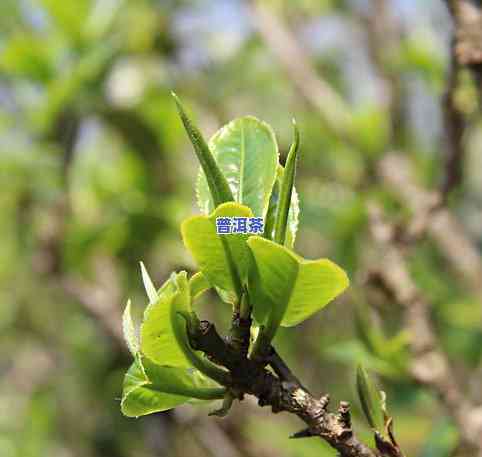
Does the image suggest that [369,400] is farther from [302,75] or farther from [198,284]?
[302,75]

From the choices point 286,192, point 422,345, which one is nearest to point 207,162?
point 286,192

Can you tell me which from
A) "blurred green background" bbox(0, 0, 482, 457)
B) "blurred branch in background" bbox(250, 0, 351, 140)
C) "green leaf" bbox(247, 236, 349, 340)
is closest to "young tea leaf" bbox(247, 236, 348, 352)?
"green leaf" bbox(247, 236, 349, 340)

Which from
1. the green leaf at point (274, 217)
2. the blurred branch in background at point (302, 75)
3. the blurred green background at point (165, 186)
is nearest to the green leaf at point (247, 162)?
the green leaf at point (274, 217)

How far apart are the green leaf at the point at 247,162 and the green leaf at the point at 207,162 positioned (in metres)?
0.03

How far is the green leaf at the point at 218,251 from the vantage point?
0.42 metres

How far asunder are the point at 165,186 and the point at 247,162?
1235mm

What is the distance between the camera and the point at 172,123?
165cm

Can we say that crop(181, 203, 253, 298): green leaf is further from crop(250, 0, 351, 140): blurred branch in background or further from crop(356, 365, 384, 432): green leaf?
crop(250, 0, 351, 140): blurred branch in background

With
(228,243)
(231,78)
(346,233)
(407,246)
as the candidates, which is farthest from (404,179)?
Answer: (228,243)

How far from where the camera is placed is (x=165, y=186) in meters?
1.72

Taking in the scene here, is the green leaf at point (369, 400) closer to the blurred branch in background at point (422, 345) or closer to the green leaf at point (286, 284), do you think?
the green leaf at point (286, 284)

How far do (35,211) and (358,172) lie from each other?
73cm

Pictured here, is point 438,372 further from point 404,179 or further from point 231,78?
point 231,78

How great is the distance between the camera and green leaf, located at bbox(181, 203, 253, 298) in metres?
0.42
